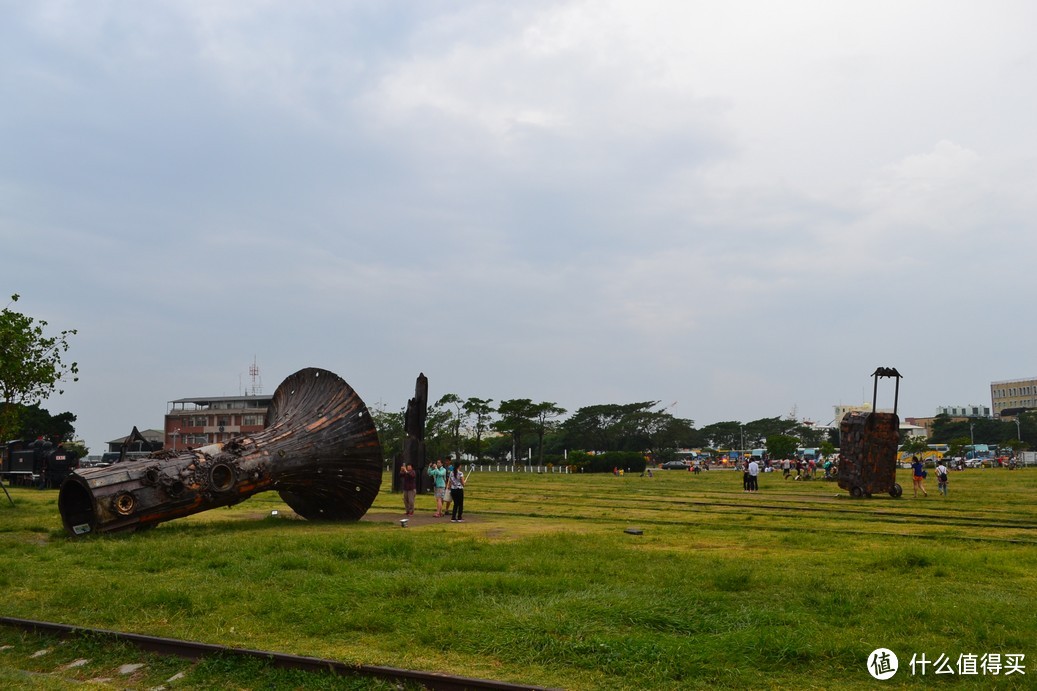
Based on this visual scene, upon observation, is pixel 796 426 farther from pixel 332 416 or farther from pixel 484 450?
pixel 332 416

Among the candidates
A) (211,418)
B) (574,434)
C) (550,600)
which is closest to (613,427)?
(574,434)

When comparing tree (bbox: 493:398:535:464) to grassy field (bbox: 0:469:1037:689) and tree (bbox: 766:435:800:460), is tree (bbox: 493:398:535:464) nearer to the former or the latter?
tree (bbox: 766:435:800:460)

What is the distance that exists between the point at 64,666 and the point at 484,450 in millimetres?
74477

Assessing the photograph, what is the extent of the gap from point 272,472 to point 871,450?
56.5 feet

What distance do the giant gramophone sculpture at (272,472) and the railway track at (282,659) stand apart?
694cm

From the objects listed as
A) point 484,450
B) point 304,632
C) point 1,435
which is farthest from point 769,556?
point 484,450

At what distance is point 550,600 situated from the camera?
834 centimetres

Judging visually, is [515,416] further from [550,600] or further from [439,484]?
[550,600]

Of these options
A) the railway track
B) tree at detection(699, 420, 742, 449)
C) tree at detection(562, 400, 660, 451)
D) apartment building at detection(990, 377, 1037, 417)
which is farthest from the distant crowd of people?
apartment building at detection(990, 377, 1037, 417)

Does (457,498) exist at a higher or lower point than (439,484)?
lower

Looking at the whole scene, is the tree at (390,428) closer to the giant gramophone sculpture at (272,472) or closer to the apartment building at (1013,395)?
the giant gramophone sculpture at (272,472)

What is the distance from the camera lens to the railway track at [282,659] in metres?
5.77

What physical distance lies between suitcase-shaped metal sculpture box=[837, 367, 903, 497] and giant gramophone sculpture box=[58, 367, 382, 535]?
14.9 meters

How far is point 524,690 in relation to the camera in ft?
18.2
